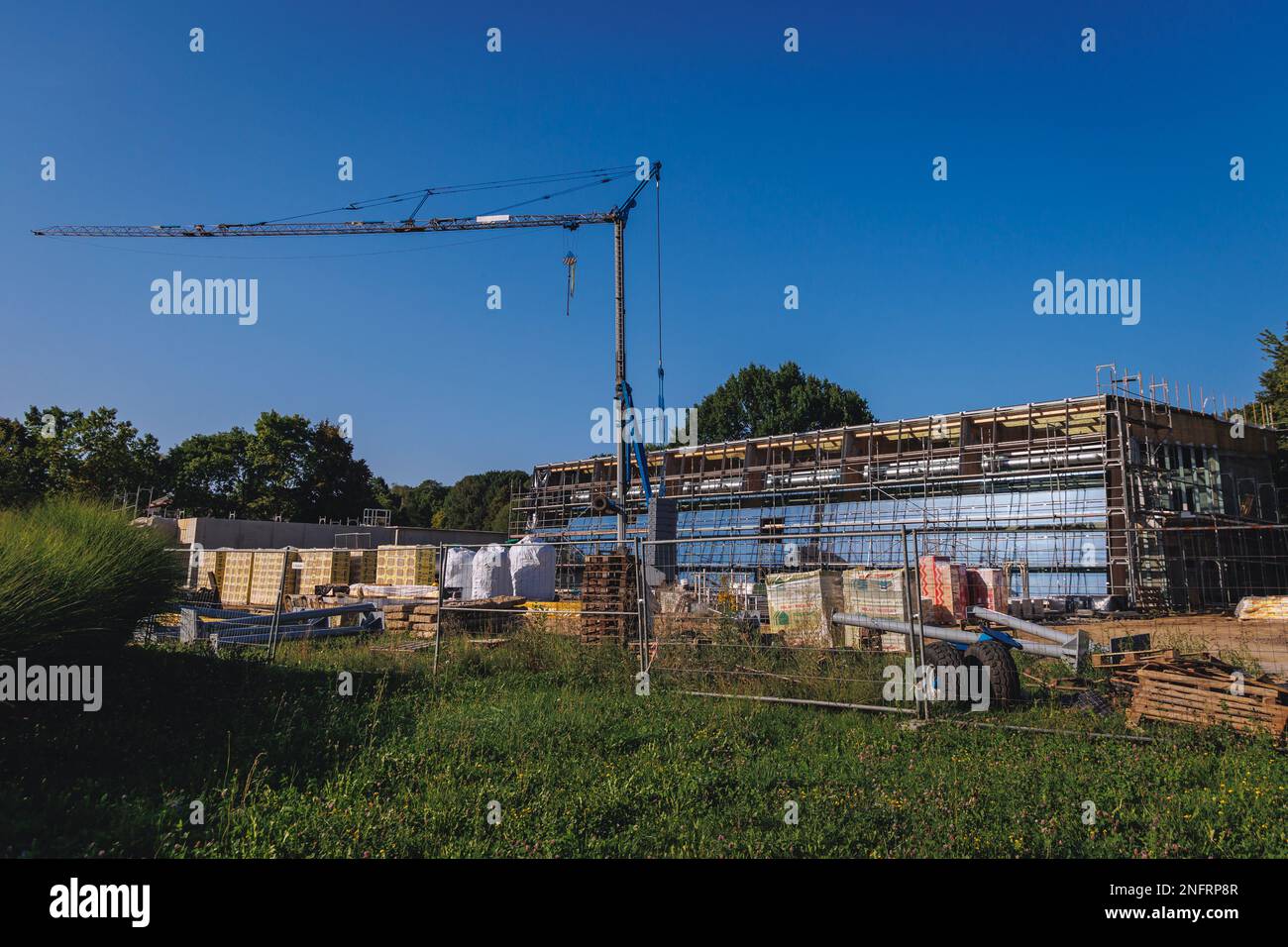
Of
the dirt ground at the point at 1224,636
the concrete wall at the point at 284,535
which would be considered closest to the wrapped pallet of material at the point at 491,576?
the concrete wall at the point at 284,535

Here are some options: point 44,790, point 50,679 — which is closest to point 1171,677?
point 44,790

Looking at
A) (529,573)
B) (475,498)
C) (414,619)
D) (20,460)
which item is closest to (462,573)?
(529,573)

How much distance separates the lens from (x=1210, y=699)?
7.37 metres

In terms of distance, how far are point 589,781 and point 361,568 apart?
84.1 ft

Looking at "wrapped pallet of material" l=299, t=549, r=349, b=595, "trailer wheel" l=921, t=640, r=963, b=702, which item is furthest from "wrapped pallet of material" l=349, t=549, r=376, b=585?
"trailer wheel" l=921, t=640, r=963, b=702

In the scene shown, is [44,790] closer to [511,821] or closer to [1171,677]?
[511,821]

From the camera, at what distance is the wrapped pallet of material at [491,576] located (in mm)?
25344

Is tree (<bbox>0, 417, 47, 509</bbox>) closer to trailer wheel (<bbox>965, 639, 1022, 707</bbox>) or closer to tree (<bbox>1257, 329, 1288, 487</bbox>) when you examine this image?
trailer wheel (<bbox>965, 639, 1022, 707</bbox>)

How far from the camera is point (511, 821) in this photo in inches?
209

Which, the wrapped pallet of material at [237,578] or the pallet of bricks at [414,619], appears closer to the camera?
the pallet of bricks at [414,619]

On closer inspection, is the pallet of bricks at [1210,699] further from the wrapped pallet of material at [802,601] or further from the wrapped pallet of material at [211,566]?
the wrapped pallet of material at [211,566]

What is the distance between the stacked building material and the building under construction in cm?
1141

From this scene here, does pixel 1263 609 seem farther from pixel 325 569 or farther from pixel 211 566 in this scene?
pixel 211 566

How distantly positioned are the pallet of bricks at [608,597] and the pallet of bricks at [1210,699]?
6.31 m
